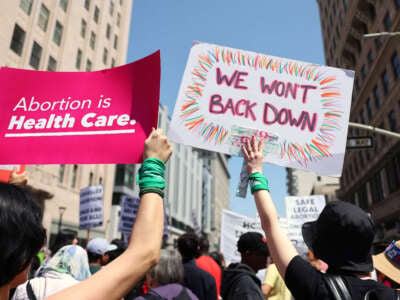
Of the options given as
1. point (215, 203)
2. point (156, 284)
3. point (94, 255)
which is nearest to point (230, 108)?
point (156, 284)

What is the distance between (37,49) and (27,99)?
21.0m

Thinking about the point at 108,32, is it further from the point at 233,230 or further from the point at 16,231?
the point at 16,231

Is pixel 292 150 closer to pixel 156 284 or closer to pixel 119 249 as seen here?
pixel 156 284

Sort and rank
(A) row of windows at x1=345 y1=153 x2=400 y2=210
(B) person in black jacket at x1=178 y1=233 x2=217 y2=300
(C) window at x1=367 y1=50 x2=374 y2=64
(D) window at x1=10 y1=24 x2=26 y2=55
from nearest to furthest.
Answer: (B) person in black jacket at x1=178 y1=233 x2=217 y2=300, (D) window at x1=10 y1=24 x2=26 y2=55, (A) row of windows at x1=345 y1=153 x2=400 y2=210, (C) window at x1=367 y1=50 x2=374 y2=64

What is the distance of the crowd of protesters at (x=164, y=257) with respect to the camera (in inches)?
41.7

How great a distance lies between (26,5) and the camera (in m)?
19.6

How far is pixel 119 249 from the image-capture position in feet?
17.7

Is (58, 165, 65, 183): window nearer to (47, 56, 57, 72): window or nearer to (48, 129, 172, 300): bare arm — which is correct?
(47, 56, 57, 72): window

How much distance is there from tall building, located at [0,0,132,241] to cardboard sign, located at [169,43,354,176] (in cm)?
1773

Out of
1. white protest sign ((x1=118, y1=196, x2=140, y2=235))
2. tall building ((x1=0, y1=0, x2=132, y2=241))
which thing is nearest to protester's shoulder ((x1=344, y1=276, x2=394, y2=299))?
white protest sign ((x1=118, y1=196, x2=140, y2=235))

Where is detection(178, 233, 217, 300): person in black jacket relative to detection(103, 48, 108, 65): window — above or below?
below

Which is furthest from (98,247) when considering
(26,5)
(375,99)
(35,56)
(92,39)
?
(375,99)

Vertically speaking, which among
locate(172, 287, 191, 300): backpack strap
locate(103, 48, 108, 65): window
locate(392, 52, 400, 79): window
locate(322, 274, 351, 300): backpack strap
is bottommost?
locate(172, 287, 191, 300): backpack strap

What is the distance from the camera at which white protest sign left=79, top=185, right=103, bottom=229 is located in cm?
910
